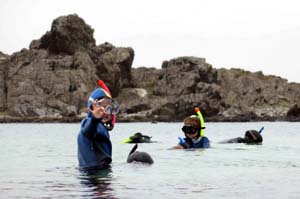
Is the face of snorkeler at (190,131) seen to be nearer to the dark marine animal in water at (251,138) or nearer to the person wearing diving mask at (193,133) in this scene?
the person wearing diving mask at (193,133)

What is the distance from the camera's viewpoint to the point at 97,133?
1498 cm

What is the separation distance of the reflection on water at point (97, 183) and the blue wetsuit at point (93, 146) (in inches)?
7.2

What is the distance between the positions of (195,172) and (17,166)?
6179 millimetres

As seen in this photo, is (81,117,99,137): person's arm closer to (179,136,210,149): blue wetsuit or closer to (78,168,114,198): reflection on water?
(78,168,114,198): reflection on water

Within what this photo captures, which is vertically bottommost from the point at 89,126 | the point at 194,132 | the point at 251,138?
the point at 251,138

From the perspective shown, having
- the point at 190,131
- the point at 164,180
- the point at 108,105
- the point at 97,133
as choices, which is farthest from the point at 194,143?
the point at 108,105

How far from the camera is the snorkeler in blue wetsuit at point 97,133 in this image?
47.1ft

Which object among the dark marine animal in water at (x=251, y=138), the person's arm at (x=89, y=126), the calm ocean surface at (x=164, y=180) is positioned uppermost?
the person's arm at (x=89, y=126)

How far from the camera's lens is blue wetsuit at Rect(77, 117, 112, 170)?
1462cm

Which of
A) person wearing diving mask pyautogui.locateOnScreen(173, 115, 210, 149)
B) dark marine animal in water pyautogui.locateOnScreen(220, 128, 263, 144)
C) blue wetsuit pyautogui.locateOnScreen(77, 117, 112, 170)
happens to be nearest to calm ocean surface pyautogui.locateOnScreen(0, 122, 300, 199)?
blue wetsuit pyautogui.locateOnScreen(77, 117, 112, 170)

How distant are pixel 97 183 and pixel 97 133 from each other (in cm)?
131

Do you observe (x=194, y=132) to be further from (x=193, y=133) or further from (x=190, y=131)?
(x=190, y=131)

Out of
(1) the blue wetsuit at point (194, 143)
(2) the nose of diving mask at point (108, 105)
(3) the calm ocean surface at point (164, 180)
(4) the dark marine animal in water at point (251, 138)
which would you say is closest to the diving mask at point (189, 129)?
(1) the blue wetsuit at point (194, 143)

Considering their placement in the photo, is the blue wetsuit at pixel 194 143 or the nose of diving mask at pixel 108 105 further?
the blue wetsuit at pixel 194 143
